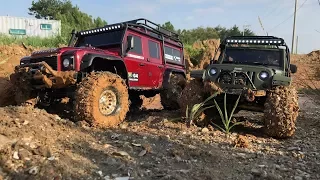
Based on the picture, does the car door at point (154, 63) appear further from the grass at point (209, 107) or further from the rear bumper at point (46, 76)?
the rear bumper at point (46, 76)

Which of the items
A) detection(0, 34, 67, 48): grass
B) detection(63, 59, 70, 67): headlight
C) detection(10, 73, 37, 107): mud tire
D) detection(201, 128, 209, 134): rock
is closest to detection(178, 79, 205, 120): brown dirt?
detection(201, 128, 209, 134): rock

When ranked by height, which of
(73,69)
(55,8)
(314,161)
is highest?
(55,8)

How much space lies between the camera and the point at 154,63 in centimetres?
853

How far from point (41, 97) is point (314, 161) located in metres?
4.76

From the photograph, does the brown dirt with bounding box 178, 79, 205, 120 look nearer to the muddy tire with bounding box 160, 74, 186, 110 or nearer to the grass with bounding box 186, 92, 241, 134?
the grass with bounding box 186, 92, 241, 134

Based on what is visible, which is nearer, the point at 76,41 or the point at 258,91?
the point at 258,91

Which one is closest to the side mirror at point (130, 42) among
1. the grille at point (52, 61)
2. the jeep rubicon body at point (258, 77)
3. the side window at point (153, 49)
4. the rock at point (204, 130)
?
the side window at point (153, 49)

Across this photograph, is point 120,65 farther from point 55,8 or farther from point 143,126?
point 55,8

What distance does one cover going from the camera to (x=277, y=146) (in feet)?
16.9

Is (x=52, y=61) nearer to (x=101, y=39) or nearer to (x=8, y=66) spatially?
(x=101, y=39)

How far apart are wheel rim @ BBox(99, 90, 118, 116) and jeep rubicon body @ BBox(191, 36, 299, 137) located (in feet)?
4.98

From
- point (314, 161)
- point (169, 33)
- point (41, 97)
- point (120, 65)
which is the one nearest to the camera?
point (314, 161)

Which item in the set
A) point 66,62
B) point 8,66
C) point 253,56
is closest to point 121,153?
point 66,62

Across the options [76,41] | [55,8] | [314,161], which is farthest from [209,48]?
[55,8]
